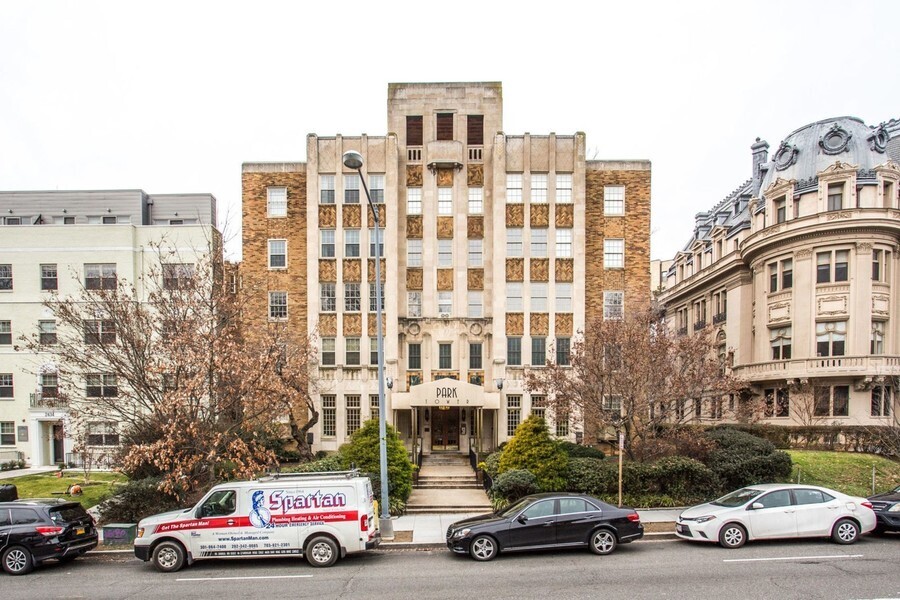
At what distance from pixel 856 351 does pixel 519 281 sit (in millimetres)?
19503

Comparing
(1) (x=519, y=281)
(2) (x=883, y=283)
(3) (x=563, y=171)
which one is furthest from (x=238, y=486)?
(2) (x=883, y=283)

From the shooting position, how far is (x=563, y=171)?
2908 centimetres

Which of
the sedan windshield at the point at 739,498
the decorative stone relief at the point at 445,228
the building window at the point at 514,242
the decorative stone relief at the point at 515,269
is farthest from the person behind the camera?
the decorative stone relief at the point at 445,228

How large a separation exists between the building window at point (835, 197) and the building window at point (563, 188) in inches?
623

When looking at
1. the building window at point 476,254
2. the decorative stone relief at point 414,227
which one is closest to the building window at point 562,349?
the building window at point 476,254

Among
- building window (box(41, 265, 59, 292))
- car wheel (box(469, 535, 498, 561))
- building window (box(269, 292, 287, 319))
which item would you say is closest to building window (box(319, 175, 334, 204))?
building window (box(269, 292, 287, 319))

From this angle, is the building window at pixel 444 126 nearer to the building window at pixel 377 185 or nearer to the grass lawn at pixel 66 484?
the building window at pixel 377 185

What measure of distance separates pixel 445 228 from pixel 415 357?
24.2 feet

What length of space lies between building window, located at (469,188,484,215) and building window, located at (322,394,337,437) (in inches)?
508

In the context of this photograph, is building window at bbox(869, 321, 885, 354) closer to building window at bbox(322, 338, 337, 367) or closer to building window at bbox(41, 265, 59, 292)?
building window at bbox(322, 338, 337, 367)

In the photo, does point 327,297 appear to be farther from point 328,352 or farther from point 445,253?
point 445,253

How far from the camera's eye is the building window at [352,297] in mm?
29266

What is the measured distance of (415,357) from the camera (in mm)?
29281

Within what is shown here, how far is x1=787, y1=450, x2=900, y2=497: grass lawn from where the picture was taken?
19.5 metres
